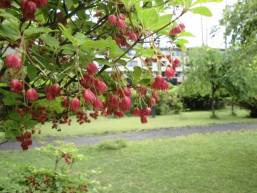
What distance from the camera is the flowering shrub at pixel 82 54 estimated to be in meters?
1.31

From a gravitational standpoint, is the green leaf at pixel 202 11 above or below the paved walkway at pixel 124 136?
above

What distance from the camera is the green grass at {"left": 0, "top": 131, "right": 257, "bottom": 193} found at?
307 inches

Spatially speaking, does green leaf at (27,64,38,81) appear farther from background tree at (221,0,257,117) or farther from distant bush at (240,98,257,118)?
distant bush at (240,98,257,118)

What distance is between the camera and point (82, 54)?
135cm

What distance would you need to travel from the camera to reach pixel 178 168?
9.28 m

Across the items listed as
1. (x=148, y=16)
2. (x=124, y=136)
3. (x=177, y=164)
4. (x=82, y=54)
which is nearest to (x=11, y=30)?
(x=82, y=54)

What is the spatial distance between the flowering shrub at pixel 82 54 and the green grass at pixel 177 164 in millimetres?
3993

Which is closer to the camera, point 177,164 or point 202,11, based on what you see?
point 202,11

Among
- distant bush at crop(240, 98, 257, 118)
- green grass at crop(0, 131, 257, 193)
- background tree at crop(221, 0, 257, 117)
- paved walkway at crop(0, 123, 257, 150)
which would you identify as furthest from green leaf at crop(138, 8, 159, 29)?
distant bush at crop(240, 98, 257, 118)

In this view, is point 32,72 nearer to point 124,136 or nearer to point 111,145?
point 111,145

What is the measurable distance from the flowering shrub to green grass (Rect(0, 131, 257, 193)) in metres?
3.99

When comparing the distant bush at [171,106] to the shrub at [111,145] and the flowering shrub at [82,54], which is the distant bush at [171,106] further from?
the flowering shrub at [82,54]

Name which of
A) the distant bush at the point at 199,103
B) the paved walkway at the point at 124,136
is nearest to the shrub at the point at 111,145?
the paved walkway at the point at 124,136

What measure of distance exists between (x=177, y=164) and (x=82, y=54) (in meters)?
8.63
